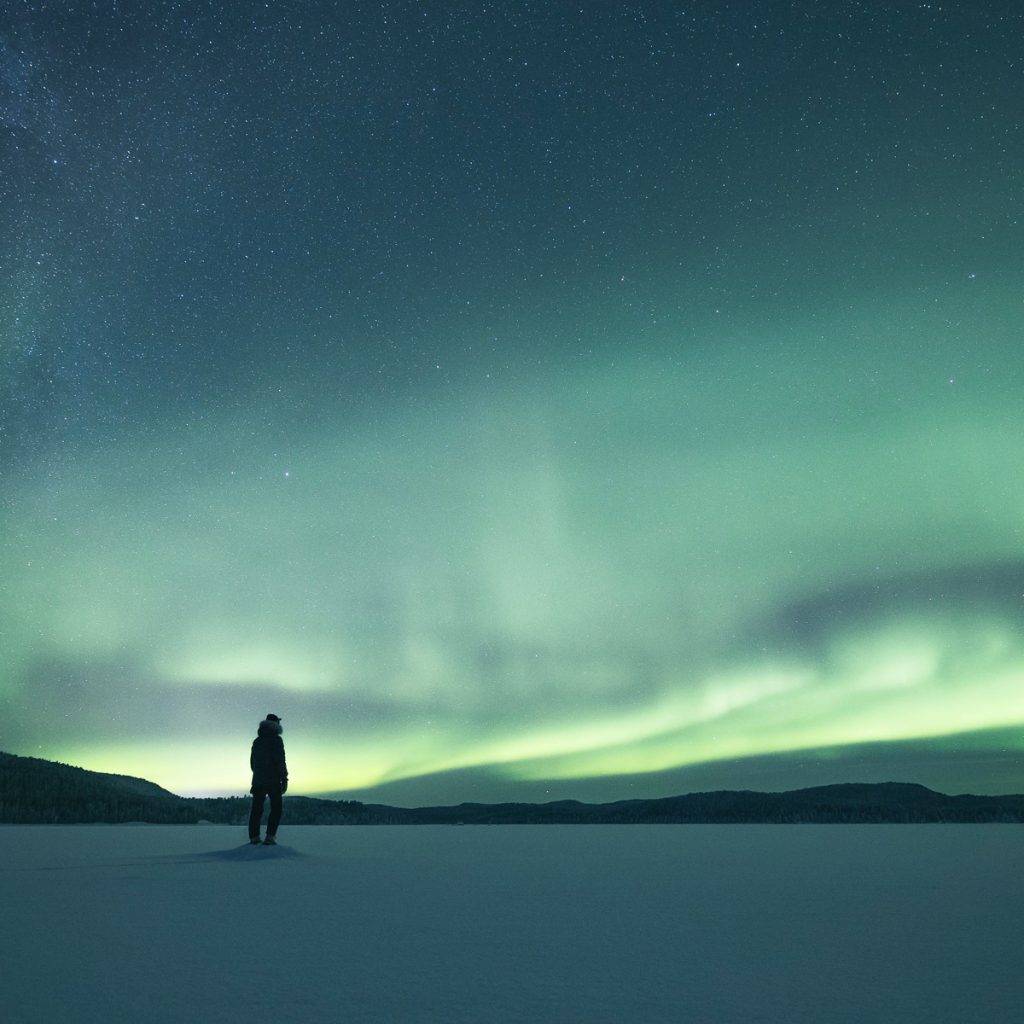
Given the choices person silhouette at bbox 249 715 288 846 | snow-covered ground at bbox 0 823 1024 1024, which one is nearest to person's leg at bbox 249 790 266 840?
person silhouette at bbox 249 715 288 846

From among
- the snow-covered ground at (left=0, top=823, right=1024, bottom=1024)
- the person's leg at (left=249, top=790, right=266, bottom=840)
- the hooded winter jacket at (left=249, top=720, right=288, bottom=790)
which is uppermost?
the hooded winter jacket at (left=249, top=720, right=288, bottom=790)

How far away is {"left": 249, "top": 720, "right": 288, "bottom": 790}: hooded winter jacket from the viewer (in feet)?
49.2

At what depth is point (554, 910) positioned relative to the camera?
7.57 m

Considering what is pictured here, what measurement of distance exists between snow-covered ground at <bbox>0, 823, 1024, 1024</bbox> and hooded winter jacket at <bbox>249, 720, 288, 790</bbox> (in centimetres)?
369

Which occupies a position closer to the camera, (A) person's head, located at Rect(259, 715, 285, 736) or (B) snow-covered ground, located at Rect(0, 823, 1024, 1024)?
(B) snow-covered ground, located at Rect(0, 823, 1024, 1024)

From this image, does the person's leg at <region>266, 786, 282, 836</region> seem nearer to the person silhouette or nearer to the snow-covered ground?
the person silhouette

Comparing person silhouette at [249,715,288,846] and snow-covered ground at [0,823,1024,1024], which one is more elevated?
person silhouette at [249,715,288,846]

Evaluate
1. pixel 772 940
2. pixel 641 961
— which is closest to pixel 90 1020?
pixel 641 961

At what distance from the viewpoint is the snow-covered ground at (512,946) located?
13.3ft

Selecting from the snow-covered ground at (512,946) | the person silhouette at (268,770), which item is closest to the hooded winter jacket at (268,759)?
the person silhouette at (268,770)

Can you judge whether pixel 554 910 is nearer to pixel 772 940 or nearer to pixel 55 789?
pixel 772 940

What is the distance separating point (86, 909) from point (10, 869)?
5.27 metres

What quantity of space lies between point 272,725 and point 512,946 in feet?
34.1

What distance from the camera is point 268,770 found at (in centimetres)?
1505
